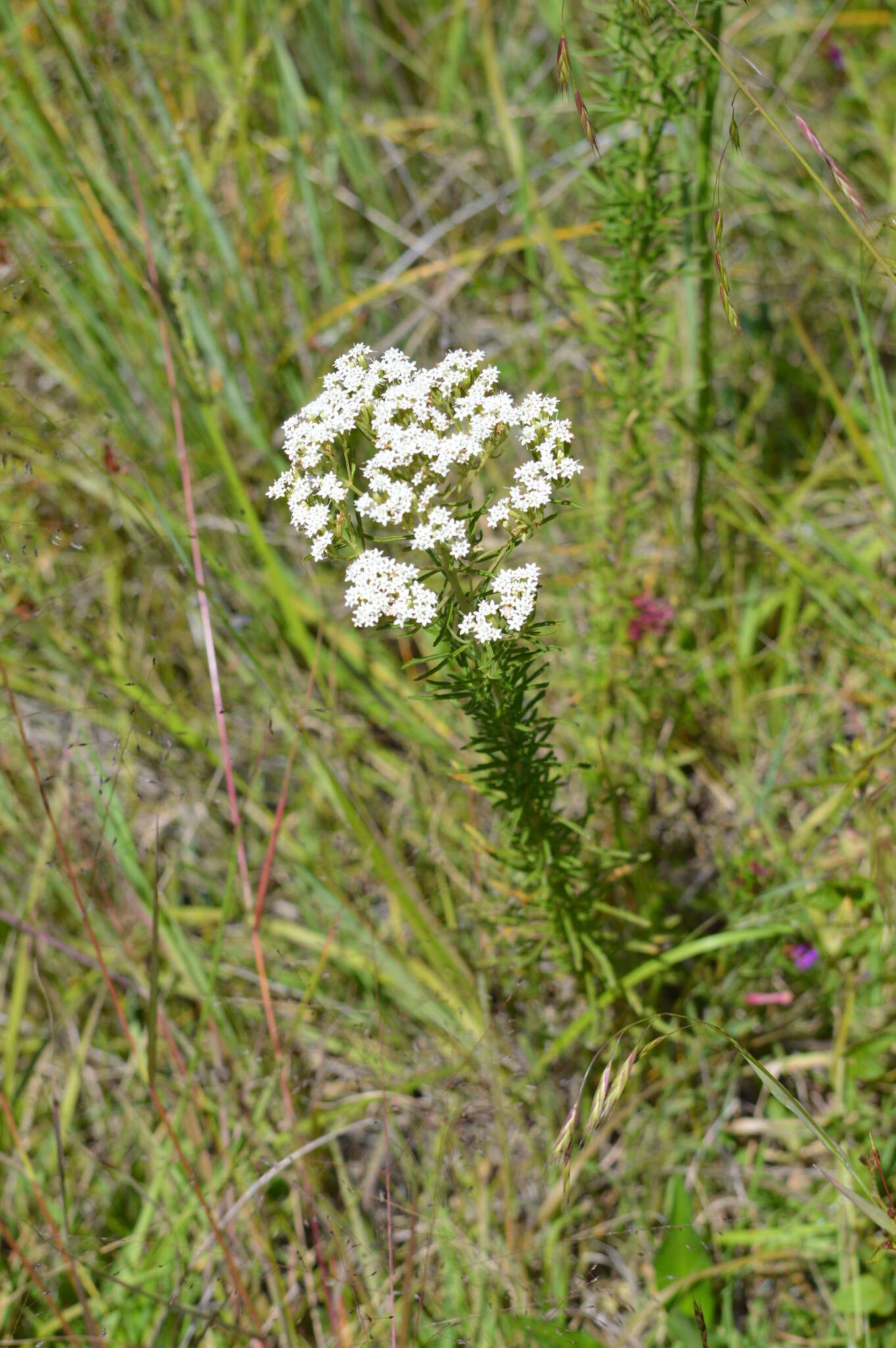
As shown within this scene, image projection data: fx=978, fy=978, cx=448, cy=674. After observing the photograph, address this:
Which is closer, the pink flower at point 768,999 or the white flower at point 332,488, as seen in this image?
the white flower at point 332,488

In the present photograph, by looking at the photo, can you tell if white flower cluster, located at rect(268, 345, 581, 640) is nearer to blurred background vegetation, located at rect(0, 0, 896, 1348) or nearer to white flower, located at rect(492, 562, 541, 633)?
white flower, located at rect(492, 562, 541, 633)

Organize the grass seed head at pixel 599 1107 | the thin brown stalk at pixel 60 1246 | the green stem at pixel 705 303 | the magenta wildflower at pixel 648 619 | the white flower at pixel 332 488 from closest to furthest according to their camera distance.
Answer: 1. the grass seed head at pixel 599 1107
2. the white flower at pixel 332 488
3. the thin brown stalk at pixel 60 1246
4. the green stem at pixel 705 303
5. the magenta wildflower at pixel 648 619

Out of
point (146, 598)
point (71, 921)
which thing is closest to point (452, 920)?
point (71, 921)

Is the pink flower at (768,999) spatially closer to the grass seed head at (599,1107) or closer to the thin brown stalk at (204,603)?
the grass seed head at (599,1107)

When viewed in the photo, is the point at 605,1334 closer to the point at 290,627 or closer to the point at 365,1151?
the point at 365,1151

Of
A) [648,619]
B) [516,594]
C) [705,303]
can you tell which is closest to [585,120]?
[516,594]

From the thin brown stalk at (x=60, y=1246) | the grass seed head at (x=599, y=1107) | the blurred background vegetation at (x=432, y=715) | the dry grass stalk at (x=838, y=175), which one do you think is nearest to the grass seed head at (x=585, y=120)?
the dry grass stalk at (x=838, y=175)

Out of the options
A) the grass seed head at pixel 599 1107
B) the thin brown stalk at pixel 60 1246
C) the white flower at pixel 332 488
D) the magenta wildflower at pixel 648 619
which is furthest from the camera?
the magenta wildflower at pixel 648 619
